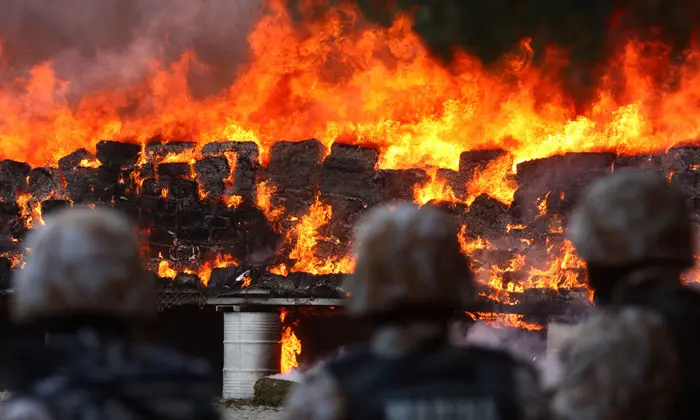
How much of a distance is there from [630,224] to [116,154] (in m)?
18.0

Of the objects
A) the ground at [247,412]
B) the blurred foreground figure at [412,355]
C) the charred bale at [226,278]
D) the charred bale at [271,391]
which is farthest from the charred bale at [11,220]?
the blurred foreground figure at [412,355]

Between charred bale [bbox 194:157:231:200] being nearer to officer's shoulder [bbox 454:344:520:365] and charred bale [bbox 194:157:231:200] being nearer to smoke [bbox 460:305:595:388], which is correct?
smoke [bbox 460:305:595:388]

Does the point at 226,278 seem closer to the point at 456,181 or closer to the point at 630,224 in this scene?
the point at 456,181

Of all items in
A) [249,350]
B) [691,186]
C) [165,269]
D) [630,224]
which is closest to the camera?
[630,224]

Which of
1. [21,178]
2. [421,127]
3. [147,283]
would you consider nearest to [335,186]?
[421,127]

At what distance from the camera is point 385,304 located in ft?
10.7

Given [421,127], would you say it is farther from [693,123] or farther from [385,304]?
[385,304]

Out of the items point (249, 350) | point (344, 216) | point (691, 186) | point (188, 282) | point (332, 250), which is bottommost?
point (249, 350)

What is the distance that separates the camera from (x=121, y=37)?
24.8 m

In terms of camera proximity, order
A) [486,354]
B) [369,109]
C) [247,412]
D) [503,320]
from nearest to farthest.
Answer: [486,354] → [247,412] → [503,320] → [369,109]

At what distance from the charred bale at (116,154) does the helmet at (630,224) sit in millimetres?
17776

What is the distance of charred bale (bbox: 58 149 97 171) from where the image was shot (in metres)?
21.0

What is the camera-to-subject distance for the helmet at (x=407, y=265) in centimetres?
326

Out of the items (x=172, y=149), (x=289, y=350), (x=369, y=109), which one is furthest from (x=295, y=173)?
(x=289, y=350)
